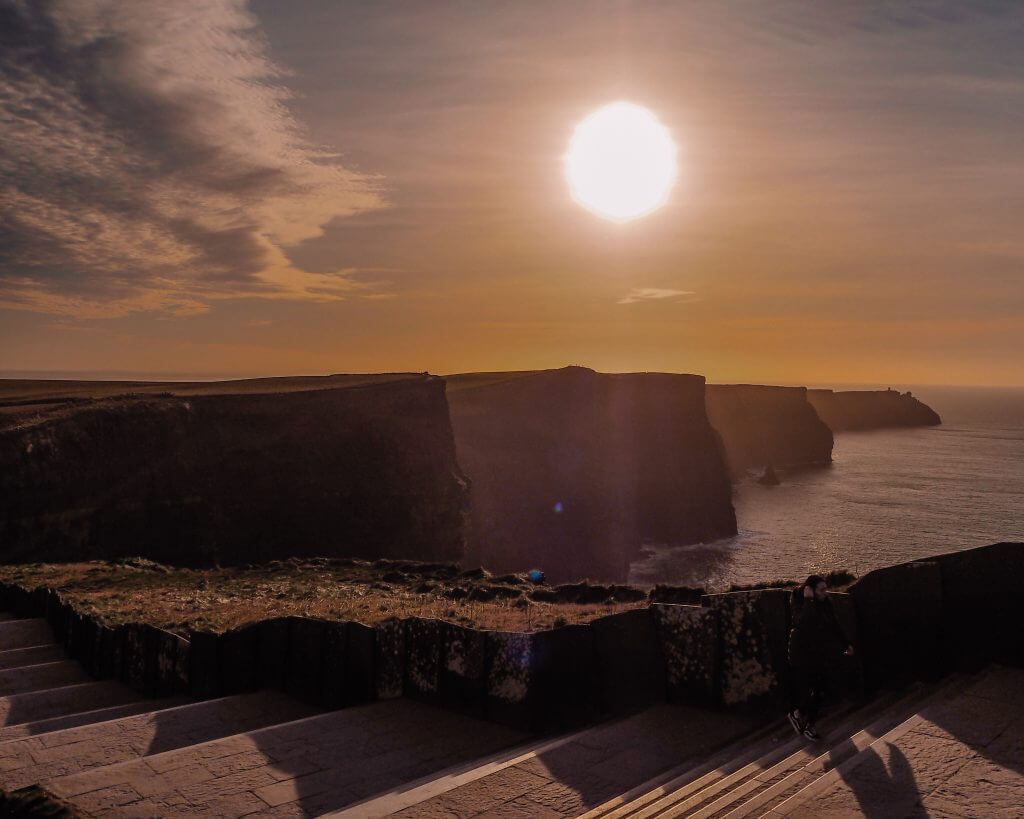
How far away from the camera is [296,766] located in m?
7.60

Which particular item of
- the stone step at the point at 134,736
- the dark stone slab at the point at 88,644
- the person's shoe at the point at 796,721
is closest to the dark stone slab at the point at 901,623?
the person's shoe at the point at 796,721

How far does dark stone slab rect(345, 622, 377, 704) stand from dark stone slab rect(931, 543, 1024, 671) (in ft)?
22.1

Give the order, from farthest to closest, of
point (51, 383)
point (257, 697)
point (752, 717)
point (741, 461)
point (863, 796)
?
point (741, 461)
point (51, 383)
point (257, 697)
point (752, 717)
point (863, 796)

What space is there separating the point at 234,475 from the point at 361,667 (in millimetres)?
40622

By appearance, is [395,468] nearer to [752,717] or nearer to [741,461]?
[752,717]

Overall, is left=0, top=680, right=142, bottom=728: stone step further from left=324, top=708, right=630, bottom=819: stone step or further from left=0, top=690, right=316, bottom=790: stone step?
left=324, top=708, right=630, bottom=819: stone step

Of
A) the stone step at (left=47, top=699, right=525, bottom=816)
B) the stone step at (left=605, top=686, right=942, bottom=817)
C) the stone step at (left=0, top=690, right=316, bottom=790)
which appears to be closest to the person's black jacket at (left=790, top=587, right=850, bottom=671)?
the stone step at (left=605, top=686, right=942, bottom=817)

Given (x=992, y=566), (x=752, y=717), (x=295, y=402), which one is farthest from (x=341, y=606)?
(x=295, y=402)

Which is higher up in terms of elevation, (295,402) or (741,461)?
(295,402)

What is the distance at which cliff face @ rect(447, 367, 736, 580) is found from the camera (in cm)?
7475

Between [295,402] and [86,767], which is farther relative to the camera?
[295,402]

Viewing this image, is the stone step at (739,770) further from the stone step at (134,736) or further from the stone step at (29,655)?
the stone step at (29,655)

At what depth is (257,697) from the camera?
1109 centimetres

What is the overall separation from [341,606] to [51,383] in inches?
2357
